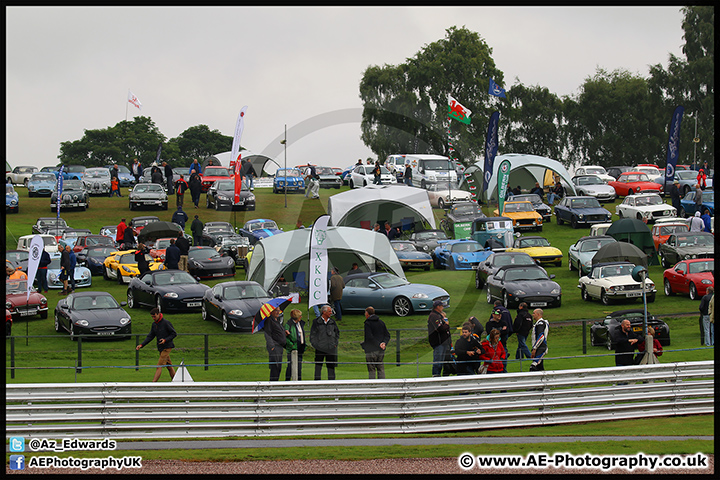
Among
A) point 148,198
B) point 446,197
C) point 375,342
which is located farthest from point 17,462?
point 446,197

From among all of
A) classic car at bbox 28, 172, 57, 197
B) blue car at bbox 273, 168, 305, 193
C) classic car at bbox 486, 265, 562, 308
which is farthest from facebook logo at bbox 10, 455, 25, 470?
blue car at bbox 273, 168, 305, 193

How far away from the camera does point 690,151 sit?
7438 cm

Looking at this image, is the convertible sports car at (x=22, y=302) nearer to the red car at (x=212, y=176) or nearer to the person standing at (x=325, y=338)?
the person standing at (x=325, y=338)

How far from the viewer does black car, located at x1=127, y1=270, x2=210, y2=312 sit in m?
22.9

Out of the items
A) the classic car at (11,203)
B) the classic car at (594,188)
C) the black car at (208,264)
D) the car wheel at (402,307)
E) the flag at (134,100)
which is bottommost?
the car wheel at (402,307)

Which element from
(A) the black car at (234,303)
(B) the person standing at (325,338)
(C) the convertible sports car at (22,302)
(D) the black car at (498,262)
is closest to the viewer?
(B) the person standing at (325,338)

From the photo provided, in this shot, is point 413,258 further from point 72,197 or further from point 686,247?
point 72,197

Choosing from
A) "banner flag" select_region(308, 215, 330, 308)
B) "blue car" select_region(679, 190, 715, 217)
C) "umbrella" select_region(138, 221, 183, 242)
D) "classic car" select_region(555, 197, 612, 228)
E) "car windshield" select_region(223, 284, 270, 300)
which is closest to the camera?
"banner flag" select_region(308, 215, 330, 308)

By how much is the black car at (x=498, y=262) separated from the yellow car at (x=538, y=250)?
3375 millimetres

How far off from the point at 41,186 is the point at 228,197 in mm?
13038

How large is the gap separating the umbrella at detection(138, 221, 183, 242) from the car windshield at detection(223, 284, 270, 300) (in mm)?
11493

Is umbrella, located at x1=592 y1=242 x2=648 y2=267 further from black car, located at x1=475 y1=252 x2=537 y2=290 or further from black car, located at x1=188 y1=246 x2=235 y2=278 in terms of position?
black car, located at x1=188 y1=246 x2=235 y2=278

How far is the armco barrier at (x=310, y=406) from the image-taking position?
12258 millimetres

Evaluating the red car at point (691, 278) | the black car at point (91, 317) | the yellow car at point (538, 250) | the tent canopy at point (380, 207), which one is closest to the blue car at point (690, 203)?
the yellow car at point (538, 250)
